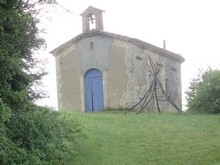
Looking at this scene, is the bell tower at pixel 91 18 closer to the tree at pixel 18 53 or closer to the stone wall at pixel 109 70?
the stone wall at pixel 109 70

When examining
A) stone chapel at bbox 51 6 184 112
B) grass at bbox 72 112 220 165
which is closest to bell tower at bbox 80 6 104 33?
stone chapel at bbox 51 6 184 112

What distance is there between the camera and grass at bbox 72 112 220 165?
13914 mm

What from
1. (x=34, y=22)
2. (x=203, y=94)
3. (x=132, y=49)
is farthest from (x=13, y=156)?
(x=132, y=49)

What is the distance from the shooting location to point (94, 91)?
3097 cm

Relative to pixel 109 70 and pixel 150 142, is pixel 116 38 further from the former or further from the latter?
pixel 150 142

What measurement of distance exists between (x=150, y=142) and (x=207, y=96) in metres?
12.1

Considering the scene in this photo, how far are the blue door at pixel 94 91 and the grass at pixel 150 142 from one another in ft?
32.8

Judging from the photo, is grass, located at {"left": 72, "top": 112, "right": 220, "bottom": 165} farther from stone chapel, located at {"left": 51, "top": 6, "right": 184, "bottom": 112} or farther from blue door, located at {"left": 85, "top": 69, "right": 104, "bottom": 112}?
blue door, located at {"left": 85, "top": 69, "right": 104, "bottom": 112}

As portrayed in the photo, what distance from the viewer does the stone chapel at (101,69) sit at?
2984cm

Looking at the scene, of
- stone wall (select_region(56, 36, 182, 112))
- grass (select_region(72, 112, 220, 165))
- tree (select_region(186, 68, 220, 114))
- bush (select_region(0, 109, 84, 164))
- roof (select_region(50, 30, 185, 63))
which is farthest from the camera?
roof (select_region(50, 30, 185, 63))

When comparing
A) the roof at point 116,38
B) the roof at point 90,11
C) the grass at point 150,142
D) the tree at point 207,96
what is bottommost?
the grass at point 150,142

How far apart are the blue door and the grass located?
9.98 meters

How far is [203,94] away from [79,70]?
30.0 feet

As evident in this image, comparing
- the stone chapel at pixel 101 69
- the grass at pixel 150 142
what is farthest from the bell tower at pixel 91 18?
the grass at pixel 150 142
